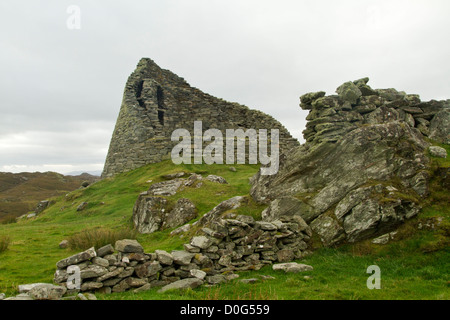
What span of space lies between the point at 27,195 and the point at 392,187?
63.0m

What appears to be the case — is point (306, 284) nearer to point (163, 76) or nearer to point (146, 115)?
point (146, 115)

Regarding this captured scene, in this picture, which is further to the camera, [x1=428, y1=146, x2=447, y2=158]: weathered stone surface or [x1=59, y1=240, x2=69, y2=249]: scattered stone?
[x1=59, y1=240, x2=69, y2=249]: scattered stone

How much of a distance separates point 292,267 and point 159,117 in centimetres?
3309

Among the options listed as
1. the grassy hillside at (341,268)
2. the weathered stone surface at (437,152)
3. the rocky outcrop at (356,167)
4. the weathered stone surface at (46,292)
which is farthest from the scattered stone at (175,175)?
the weathered stone surface at (437,152)

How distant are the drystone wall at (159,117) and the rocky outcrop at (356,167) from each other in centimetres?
2214

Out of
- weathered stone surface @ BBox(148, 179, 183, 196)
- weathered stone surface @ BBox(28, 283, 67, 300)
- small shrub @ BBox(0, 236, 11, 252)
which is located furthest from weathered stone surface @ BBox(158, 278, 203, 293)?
weathered stone surface @ BBox(148, 179, 183, 196)

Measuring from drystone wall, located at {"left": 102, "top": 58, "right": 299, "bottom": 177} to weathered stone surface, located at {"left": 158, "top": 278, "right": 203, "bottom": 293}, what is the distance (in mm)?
25634

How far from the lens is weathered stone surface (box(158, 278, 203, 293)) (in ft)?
26.3

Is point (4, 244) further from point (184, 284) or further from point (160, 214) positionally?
point (184, 284)

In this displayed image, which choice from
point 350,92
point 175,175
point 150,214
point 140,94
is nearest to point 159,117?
Result: point 140,94

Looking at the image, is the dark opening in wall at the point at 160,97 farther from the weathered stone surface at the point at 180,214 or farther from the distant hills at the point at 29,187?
the weathered stone surface at the point at 180,214

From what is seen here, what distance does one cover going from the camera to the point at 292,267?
29.5 ft

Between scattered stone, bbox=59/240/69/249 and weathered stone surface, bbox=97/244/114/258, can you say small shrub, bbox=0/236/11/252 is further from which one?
weathered stone surface, bbox=97/244/114/258
